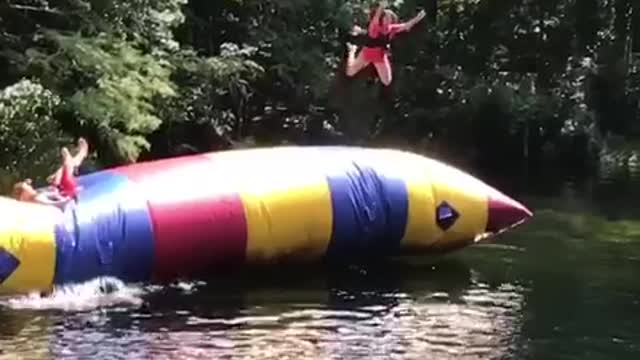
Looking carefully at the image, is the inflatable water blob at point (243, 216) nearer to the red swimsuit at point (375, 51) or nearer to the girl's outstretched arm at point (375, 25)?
the girl's outstretched arm at point (375, 25)

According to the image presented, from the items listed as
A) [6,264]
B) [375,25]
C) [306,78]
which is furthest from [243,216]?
[306,78]

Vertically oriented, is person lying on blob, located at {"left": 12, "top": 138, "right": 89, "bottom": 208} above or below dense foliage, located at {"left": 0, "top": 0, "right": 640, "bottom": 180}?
below

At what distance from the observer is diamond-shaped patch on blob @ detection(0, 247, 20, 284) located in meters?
13.4

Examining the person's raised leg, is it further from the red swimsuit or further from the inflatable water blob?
the inflatable water blob

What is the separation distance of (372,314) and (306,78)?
46.3ft

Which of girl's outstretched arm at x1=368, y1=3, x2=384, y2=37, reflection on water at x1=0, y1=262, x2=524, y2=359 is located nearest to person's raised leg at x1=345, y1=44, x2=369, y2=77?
girl's outstretched arm at x1=368, y1=3, x2=384, y2=37

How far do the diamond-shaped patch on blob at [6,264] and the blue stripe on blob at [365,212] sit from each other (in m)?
4.01

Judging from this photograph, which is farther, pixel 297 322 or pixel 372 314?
pixel 372 314

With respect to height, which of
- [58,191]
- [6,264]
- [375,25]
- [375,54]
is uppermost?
[375,25]

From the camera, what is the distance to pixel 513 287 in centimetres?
1550

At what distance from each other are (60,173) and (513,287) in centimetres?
537

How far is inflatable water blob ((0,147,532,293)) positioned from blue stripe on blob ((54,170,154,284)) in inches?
0.5

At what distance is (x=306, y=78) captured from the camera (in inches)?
1087

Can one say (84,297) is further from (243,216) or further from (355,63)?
(355,63)
